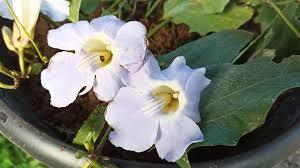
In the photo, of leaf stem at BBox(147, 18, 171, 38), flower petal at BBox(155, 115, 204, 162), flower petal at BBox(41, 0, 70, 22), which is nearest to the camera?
flower petal at BBox(155, 115, 204, 162)

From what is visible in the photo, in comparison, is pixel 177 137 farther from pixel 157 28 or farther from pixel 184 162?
pixel 157 28

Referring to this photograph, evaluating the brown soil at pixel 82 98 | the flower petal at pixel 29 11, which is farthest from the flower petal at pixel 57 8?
the brown soil at pixel 82 98

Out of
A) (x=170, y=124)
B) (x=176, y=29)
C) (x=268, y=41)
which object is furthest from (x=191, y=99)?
(x=176, y=29)

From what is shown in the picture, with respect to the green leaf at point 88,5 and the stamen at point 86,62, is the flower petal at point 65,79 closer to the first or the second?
the stamen at point 86,62

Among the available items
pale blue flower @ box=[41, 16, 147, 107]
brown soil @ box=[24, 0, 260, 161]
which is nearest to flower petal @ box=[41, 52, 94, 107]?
pale blue flower @ box=[41, 16, 147, 107]

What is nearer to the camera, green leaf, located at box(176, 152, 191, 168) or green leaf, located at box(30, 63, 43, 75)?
green leaf, located at box(176, 152, 191, 168)

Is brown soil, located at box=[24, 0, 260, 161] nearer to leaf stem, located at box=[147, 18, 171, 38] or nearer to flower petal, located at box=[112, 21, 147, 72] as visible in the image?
leaf stem, located at box=[147, 18, 171, 38]
